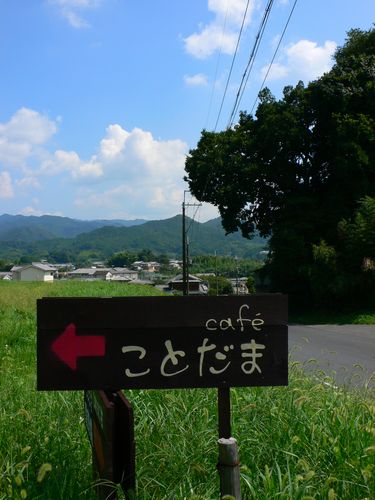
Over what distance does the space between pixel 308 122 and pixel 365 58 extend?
13.6 ft

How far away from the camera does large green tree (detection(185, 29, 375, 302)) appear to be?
87.9 ft

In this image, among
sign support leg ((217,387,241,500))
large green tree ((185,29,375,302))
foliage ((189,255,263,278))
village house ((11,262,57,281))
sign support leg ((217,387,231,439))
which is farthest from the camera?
village house ((11,262,57,281))

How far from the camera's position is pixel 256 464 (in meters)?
3.41

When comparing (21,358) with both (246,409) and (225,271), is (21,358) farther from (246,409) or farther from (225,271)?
(225,271)

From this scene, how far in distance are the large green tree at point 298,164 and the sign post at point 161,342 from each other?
78.4 ft

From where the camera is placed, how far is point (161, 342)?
297cm

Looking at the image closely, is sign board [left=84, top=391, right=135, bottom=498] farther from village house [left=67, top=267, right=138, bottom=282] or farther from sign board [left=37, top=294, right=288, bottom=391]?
village house [left=67, top=267, right=138, bottom=282]

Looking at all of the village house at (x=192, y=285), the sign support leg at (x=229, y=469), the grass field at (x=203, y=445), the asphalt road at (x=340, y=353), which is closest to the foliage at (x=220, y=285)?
the village house at (x=192, y=285)

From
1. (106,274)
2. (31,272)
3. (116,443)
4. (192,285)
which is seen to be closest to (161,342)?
(116,443)

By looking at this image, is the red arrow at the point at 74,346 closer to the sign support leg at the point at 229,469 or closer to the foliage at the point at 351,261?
the sign support leg at the point at 229,469

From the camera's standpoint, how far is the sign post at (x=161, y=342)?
9.53 feet

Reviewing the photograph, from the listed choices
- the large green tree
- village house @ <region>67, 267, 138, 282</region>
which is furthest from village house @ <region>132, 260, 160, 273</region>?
the large green tree

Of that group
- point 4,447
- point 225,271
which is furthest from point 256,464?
point 225,271

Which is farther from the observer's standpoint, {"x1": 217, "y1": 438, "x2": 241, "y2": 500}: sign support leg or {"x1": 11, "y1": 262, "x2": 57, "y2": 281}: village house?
{"x1": 11, "y1": 262, "x2": 57, "y2": 281}: village house
